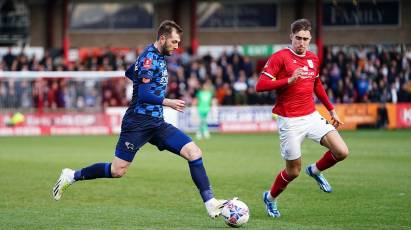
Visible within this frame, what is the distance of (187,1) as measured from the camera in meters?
42.5

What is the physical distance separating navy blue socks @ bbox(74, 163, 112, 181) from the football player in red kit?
2.04m

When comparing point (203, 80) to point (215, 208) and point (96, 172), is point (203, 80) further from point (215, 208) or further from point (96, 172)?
point (215, 208)

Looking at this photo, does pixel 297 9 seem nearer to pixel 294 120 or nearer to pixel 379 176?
pixel 379 176

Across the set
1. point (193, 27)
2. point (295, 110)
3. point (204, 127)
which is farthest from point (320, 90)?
point (193, 27)

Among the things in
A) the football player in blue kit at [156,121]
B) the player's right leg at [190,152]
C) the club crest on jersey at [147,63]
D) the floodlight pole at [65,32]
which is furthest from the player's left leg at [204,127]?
the club crest on jersey at [147,63]

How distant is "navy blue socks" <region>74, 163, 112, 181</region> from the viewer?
1117cm

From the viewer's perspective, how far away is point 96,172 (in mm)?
11266

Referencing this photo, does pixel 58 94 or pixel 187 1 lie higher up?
pixel 187 1

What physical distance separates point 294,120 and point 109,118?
906 inches

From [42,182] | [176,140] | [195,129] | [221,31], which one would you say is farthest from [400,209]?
[221,31]

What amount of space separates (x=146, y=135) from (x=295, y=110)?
6.52 ft

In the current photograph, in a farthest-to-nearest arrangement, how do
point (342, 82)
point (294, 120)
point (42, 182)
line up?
point (342, 82) → point (42, 182) → point (294, 120)

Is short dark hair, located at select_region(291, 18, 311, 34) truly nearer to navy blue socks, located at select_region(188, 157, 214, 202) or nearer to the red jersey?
the red jersey

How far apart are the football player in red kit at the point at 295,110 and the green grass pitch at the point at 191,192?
21.6 inches
